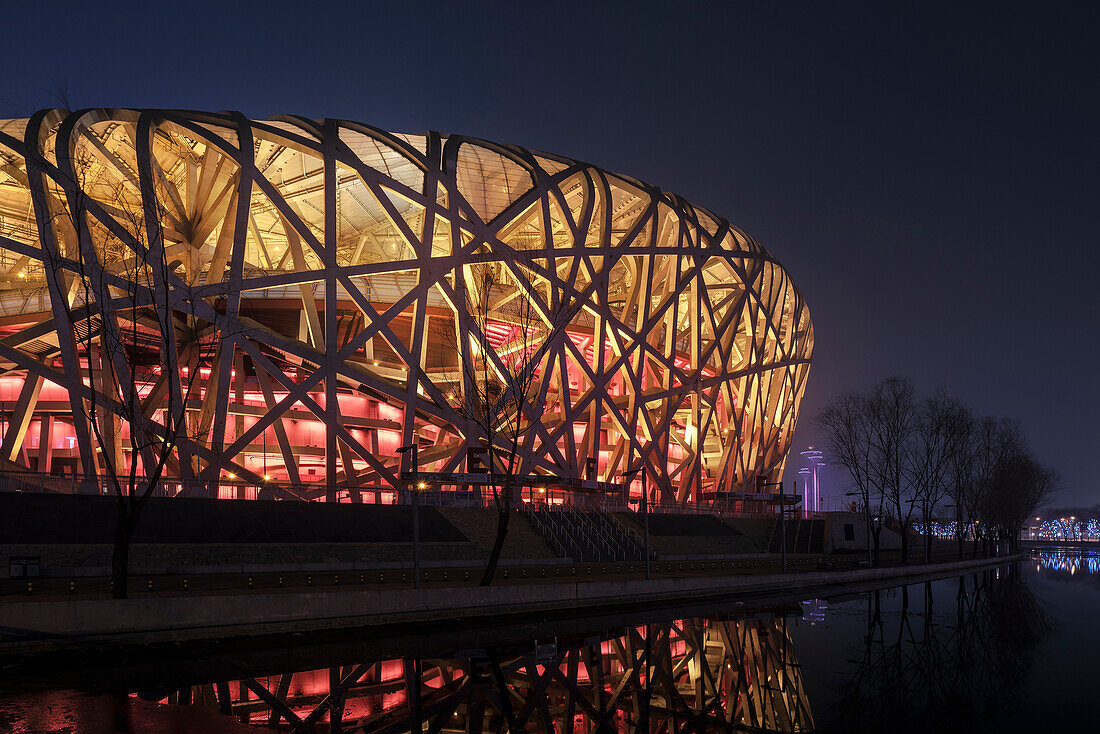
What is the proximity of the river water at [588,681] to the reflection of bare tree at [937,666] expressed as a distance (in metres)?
0.06

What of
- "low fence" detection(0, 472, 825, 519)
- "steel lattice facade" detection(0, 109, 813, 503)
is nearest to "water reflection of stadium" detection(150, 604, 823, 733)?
"low fence" detection(0, 472, 825, 519)

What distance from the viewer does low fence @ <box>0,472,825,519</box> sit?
2580 centimetres

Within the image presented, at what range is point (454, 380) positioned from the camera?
49.4 m

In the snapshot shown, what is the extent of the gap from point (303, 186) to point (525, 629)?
3203cm

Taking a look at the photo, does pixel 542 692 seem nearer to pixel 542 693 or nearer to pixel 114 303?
pixel 542 693

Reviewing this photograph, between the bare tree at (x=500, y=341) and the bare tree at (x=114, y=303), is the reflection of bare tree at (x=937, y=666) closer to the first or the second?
the bare tree at (x=500, y=341)

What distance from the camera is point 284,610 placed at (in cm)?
1834

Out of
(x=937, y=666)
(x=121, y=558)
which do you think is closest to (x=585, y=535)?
(x=937, y=666)

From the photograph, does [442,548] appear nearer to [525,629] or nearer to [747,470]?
[525,629]

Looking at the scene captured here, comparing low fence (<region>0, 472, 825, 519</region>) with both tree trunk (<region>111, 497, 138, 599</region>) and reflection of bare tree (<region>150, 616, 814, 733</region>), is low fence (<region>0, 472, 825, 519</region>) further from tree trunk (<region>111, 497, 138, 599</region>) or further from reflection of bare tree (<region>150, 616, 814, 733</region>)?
reflection of bare tree (<region>150, 616, 814, 733</region>)

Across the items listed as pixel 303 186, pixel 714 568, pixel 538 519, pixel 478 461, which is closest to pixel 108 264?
pixel 303 186

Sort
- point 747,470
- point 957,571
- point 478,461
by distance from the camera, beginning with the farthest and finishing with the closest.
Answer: point 747,470 < point 957,571 < point 478,461

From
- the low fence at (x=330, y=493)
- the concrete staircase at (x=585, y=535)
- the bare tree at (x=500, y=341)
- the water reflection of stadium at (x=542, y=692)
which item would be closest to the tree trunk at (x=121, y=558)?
the low fence at (x=330, y=493)

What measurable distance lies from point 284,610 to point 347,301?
32.9m
